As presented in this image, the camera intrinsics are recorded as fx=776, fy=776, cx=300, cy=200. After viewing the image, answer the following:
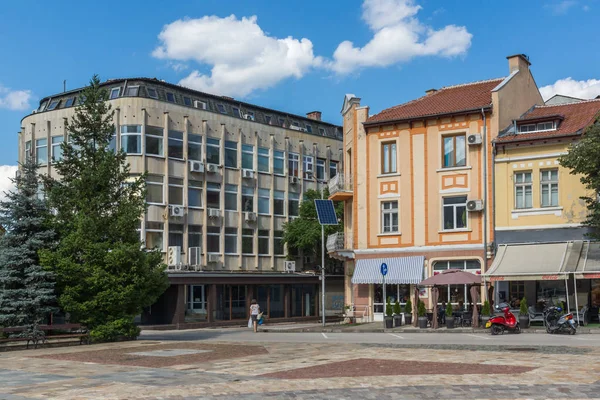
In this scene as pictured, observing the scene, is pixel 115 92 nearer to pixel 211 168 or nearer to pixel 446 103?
pixel 211 168

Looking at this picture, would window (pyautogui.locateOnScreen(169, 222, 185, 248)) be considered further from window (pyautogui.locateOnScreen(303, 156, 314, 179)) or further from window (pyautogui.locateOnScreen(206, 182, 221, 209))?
window (pyautogui.locateOnScreen(303, 156, 314, 179))

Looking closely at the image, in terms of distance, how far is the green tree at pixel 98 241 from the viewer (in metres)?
28.2

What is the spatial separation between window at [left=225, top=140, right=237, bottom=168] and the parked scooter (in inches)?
1100

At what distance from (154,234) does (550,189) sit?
23.8 metres

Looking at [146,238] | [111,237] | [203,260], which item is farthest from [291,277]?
[111,237]

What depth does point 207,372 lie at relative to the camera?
17.4m

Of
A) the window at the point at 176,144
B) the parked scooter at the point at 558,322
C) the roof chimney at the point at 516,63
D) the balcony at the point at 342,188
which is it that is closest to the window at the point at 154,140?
the window at the point at 176,144

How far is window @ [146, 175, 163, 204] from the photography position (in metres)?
47.5

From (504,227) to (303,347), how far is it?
53.2 feet

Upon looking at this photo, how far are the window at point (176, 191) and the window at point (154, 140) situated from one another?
1.90m

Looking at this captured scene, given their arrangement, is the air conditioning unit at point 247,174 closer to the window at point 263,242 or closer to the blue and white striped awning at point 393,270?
the window at point 263,242

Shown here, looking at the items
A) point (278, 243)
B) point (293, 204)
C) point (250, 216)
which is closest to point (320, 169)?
point (293, 204)

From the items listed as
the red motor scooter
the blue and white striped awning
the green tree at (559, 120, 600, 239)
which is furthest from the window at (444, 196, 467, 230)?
the red motor scooter

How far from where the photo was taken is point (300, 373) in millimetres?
16844
